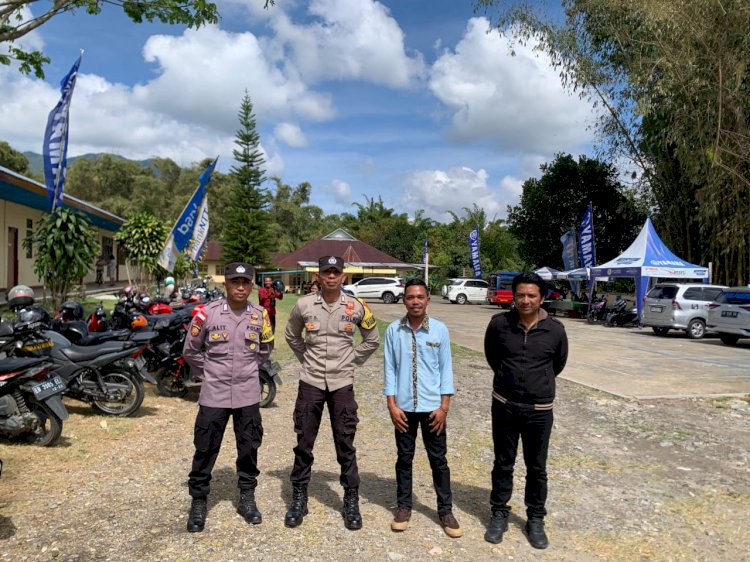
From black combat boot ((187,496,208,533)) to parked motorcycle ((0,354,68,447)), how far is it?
2131 millimetres

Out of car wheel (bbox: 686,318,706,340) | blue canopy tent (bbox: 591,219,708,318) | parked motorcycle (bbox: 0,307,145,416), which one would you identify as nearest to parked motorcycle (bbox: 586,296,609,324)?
blue canopy tent (bbox: 591,219,708,318)

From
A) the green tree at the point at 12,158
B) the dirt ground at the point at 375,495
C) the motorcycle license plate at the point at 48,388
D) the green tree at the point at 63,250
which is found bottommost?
the dirt ground at the point at 375,495

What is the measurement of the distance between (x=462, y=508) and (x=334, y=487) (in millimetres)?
995

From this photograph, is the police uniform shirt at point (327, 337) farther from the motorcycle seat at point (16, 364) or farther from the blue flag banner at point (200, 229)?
the blue flag banner at point (200, 229)

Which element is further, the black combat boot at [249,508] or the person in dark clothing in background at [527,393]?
the black combat boot at [249,508]

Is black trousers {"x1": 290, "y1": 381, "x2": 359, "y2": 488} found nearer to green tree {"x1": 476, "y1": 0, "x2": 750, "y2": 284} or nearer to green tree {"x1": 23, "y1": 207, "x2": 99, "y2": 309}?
→ green tree {"x1": 23, "y1": 207, "x2": 99, "y2": 309}

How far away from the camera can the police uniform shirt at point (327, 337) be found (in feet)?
12.7

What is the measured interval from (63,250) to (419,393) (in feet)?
30.5

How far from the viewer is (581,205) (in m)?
32.9

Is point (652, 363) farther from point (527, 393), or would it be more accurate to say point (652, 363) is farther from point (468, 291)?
point (468, 291)

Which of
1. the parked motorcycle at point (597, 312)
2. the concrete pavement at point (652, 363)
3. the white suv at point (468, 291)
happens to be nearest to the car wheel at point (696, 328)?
the concrete pavement at point (652, 363)

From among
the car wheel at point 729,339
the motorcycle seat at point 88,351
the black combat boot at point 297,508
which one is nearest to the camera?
the black combat boot at point 297,508

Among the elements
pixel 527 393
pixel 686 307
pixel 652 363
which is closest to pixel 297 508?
pixel 527 393

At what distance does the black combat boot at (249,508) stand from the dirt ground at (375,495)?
7cm
